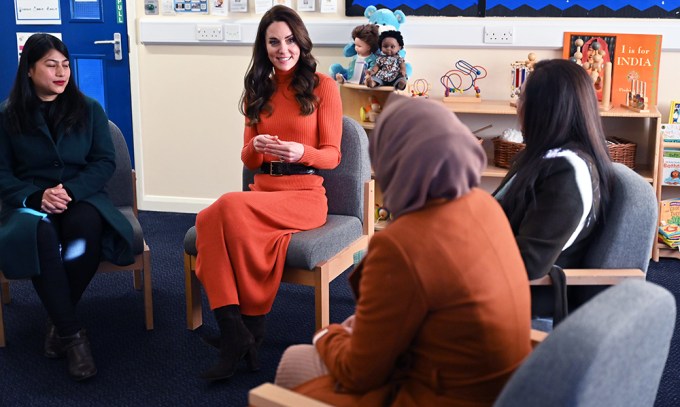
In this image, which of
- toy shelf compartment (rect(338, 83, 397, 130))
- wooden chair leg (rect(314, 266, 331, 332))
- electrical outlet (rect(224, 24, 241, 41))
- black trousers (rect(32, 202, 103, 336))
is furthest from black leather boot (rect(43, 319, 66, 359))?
electrical outlet (rect(224, 24, 241, 41))

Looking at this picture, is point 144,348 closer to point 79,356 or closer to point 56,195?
point 79,356

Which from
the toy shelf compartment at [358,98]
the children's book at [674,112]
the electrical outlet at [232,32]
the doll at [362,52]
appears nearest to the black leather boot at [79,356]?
the toy shelf compartment at [358,98]

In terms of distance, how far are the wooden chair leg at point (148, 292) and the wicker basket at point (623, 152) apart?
2.25m

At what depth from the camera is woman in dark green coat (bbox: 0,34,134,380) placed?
255cm

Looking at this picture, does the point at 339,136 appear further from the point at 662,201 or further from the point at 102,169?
the point at 662,201

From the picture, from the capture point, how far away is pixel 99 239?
2686 mm

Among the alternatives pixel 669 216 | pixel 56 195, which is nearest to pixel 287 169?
pixel 56 195

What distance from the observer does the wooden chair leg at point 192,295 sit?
2768mm

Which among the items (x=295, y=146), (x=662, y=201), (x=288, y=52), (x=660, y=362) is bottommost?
(x=662, y=201)

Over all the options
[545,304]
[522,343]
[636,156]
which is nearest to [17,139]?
[545,304]

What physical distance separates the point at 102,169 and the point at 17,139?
30cm

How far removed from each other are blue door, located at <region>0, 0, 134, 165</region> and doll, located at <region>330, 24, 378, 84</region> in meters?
1.40

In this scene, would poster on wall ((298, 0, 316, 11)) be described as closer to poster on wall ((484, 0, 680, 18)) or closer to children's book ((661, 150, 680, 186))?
poster on wall ((484, 0, 680, 18))

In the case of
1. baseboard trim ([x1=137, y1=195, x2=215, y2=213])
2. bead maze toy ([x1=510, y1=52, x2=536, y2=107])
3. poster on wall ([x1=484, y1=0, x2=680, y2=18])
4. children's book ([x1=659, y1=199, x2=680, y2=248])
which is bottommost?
baseboard trim ([x1=137, y1=195, x2=215, y2=213])
